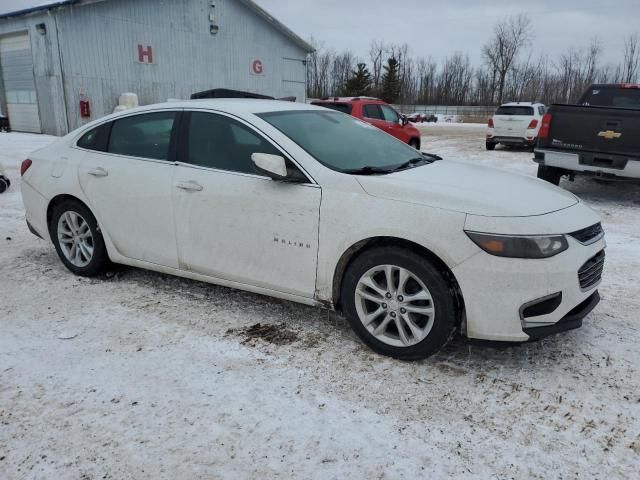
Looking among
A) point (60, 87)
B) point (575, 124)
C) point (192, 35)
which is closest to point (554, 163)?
point (575, 124)

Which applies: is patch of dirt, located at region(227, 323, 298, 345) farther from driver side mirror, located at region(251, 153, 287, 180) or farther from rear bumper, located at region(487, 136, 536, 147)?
rear bumper, located at region(487, 136, 536, 147)

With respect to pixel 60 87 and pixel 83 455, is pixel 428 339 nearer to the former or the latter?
pixel 83 455

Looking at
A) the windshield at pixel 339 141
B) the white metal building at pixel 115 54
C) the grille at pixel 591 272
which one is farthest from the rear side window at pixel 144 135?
the white metal building at pixel 115 54

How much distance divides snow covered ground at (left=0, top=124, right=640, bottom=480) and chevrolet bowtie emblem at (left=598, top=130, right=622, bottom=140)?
3.91 metres

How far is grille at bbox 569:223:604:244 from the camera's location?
9.62 feet

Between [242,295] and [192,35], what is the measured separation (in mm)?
19929

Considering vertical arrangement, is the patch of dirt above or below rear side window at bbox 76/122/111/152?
below

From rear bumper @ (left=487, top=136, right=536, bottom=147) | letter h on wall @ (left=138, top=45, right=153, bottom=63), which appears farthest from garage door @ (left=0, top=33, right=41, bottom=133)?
rear bumper @ (left=487, top=136, right=536, bottom=147)

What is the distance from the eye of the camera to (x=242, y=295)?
4102 mm

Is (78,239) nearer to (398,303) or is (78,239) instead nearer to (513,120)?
(398,303)

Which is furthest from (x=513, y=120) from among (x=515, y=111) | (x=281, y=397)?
(x=281, y=397)

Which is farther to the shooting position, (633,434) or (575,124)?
(575,124)

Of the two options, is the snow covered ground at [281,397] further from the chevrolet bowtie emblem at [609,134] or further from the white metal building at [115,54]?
the white metal building at [115,54]

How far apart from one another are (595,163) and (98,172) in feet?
21.7
